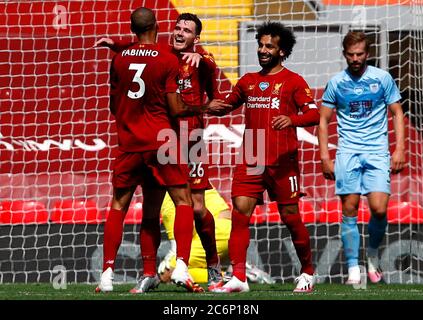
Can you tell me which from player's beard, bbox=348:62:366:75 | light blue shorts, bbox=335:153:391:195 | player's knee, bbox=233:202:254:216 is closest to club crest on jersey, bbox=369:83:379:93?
player's beard, bbox=348:62:366:75

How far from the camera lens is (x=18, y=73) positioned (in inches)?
440

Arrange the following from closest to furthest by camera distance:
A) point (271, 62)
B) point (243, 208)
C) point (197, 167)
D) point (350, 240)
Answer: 1. point (243, 208)
2. point (271, 62)
3. point (197, 167)
4. point (350, 240)

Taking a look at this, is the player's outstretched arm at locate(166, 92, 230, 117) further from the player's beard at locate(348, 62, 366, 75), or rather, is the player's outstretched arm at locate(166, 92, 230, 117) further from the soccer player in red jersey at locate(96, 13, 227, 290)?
the player's beard at locate(348, 62, 366, 75)

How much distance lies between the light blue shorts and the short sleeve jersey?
0.05 m

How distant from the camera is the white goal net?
393 inches

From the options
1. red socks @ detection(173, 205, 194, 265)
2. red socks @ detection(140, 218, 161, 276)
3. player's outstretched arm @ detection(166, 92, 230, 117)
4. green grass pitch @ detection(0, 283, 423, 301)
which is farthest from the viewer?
red socks @ detection(140, 218, 161, 276)

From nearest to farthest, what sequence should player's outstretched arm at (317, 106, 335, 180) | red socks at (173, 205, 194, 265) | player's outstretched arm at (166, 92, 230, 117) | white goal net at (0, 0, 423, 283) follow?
1. player's outstretched arm at (166, 92, 230, 117)
2. red socks at (173, 205, 194, 265)
3. player's outstretched arm at (317, 106, 335, 180)
4. white goal net at (0, 0, 423, 283)

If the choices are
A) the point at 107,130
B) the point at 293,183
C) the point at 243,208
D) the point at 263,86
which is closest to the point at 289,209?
the point at 293,183

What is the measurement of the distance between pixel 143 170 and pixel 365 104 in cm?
195

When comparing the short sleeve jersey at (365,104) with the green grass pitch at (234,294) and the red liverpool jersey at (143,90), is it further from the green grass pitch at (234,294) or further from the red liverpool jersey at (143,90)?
the red liverpool jersey at (143,90)

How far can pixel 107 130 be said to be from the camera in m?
11.3

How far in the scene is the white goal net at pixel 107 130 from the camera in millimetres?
9984

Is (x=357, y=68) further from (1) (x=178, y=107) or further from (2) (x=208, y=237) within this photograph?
(1) (x=178, y=107)

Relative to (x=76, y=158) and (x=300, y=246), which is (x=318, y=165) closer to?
(x=76, y=158)
